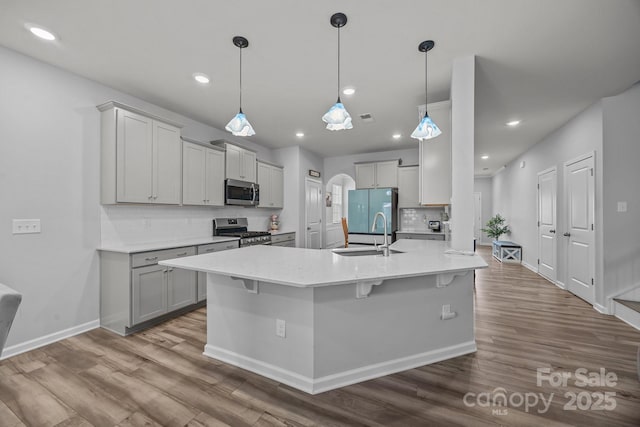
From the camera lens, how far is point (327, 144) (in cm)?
555

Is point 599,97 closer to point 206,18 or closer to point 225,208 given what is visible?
point 206,18

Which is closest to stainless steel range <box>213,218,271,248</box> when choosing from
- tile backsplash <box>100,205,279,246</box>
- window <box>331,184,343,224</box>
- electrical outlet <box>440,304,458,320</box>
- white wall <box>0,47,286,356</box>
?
tile backsplash <box>100,205,279,246</box>

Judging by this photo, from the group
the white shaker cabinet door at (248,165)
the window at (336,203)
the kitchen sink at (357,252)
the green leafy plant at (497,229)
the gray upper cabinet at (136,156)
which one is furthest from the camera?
the window at (336,203)

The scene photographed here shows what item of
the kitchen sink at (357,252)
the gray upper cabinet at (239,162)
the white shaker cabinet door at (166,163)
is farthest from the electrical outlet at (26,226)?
the kitchen sink at (357,252)

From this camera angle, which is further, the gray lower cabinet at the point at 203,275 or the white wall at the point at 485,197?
the white wall at the point at 485,197

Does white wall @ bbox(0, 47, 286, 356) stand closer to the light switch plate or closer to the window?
the window

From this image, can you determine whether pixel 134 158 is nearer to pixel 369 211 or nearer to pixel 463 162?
pixel 463 162

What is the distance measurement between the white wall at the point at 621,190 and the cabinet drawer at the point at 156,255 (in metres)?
5.09

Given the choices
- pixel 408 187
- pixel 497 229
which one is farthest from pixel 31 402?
pixel 497 229

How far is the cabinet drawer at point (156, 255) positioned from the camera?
274 centimetres

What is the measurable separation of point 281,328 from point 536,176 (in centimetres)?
603

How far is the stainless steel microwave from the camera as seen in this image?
424cm

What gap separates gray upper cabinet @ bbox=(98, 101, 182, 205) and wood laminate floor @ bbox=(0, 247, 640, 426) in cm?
151

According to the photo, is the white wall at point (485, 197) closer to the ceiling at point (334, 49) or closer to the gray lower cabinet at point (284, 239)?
the ceiling at point (334, 49)
